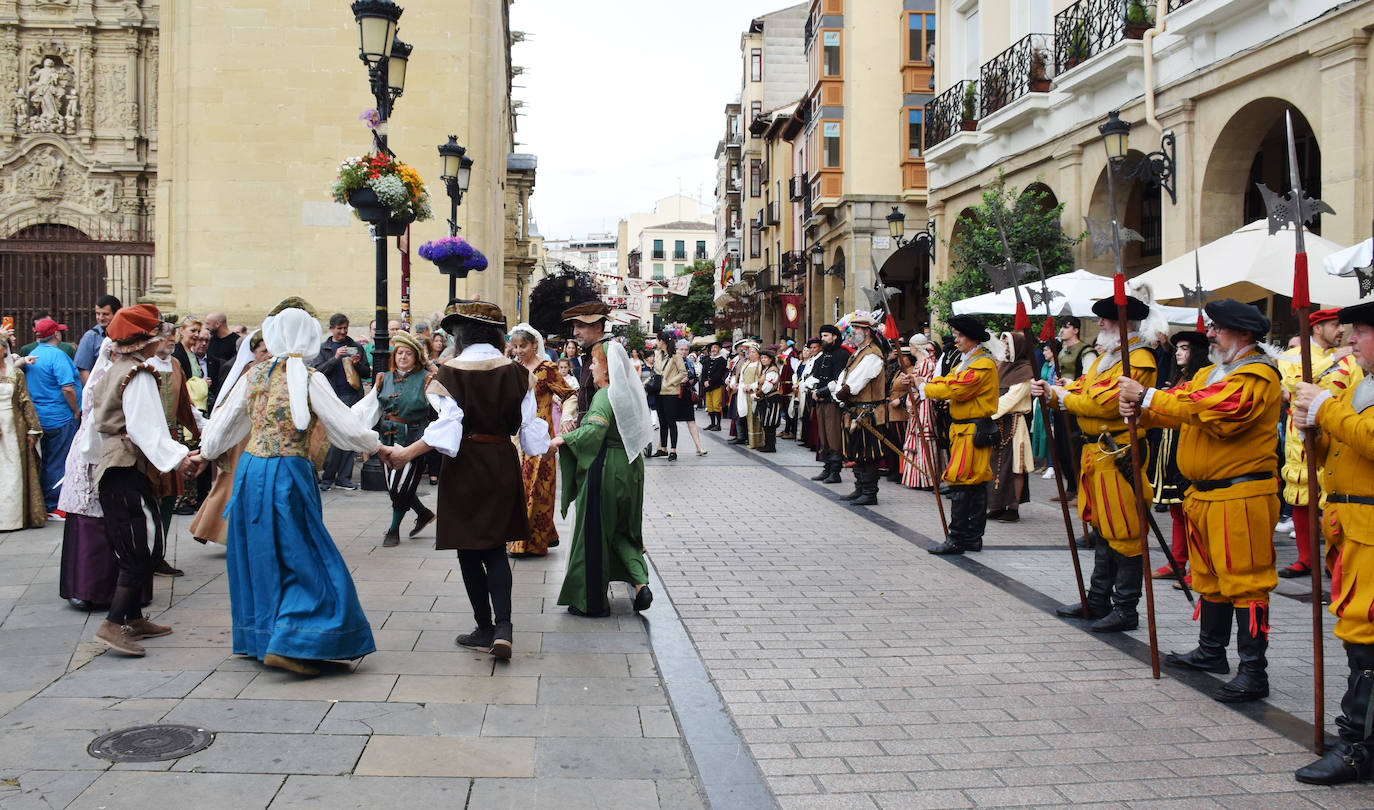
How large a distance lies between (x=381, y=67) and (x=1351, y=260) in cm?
935

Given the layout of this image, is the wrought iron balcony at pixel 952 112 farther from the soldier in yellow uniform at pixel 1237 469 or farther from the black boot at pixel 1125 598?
the soldier in yellow uniform at pixel 1237 469

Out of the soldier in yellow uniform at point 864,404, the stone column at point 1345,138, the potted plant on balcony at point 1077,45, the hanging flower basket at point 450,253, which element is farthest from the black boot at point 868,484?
the potted plant on balcony at point 1077,45

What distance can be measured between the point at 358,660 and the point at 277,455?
113cm

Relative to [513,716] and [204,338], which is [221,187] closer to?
[204,338]

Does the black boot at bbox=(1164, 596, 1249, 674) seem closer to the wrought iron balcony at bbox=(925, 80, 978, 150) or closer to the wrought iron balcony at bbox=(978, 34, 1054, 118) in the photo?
the wrought iron balcony at bbox=(978, 34, 1054, 118)

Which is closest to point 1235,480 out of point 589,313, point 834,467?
point 589,313

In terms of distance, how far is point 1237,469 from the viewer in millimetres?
5348

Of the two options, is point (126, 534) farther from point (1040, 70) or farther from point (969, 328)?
point (1040, 70)

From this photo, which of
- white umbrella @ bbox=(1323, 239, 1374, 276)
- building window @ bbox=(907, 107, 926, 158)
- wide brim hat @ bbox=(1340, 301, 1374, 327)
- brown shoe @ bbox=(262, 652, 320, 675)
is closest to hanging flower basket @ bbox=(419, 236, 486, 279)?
brown shoe @ bbox=(262, 652, 320, 675)

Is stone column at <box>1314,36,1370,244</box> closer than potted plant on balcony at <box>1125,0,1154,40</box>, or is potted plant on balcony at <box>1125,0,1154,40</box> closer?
stone column at <box>1314,36,1370,244</box>

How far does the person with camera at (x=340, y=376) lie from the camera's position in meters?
13.0

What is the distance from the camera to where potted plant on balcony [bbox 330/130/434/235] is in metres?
12.1

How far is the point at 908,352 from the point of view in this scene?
47.9 ft

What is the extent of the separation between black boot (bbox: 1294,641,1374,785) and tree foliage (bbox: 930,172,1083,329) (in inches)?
519
